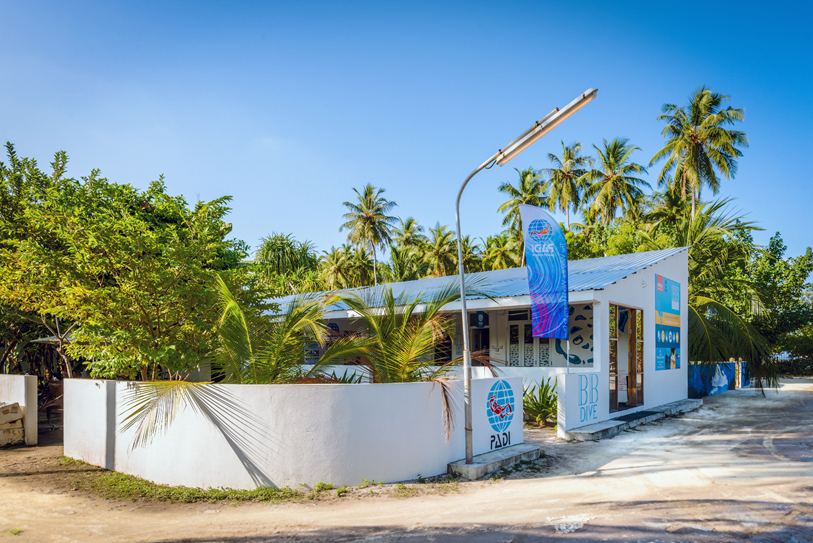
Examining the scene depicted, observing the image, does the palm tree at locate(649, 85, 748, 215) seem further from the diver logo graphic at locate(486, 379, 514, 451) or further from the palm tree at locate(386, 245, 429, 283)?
the diver logo graphic at locate(486, 379, 514, 451)

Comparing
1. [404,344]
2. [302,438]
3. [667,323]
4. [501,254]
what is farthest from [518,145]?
[501,254]

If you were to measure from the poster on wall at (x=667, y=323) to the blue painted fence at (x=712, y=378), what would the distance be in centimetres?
258

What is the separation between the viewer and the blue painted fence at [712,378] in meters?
18.1

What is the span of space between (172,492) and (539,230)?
7536 millimetres

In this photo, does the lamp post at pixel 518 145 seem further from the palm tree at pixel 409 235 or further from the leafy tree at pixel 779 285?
the palm tree at pixel 409 235

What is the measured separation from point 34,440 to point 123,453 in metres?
3.76

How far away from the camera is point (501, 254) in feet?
128

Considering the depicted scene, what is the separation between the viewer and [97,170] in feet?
34.2

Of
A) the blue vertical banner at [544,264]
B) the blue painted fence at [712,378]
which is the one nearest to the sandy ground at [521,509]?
the blue vertical banner at [544,264]

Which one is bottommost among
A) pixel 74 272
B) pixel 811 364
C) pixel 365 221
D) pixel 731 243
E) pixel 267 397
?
pixel 811 364

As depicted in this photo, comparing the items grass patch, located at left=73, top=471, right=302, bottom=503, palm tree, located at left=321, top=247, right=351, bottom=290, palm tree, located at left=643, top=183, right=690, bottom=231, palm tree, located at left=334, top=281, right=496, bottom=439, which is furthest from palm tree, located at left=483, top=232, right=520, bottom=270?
grass patch, located at left=73, top=471, right=302, bottom=503

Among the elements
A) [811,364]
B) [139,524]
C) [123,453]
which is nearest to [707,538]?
[139,524]

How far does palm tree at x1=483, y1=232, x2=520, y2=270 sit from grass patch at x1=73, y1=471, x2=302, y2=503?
32.2 metres

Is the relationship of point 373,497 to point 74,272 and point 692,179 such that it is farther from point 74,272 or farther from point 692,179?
point 692,179
